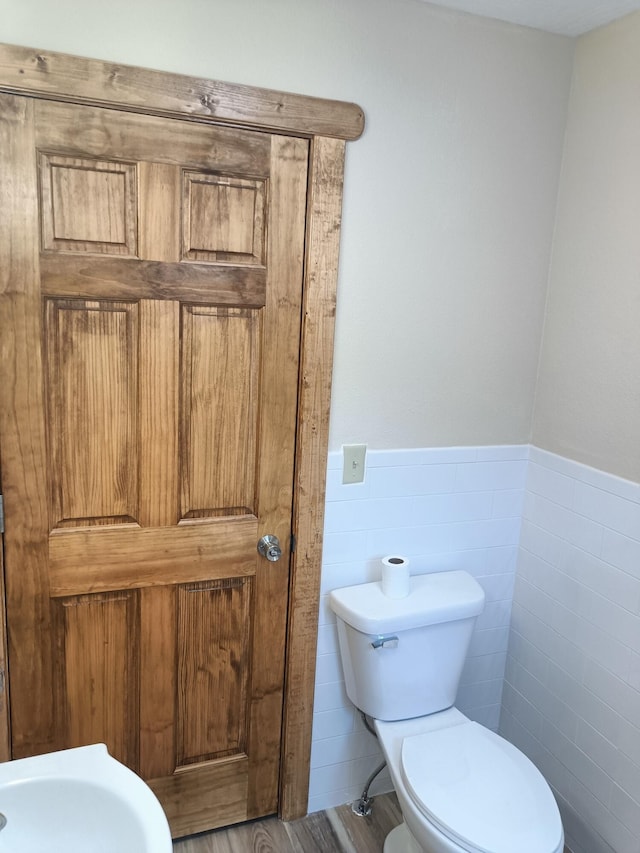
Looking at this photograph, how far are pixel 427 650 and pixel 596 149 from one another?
1468mm

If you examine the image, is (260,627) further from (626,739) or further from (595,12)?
(595,12)

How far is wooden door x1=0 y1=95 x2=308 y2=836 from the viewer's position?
1.51m

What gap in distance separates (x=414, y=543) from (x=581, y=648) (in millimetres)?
556

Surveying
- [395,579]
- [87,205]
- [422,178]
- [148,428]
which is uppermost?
[422,178]

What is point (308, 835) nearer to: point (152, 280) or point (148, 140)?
point (152, 280)

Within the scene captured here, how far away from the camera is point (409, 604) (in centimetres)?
181

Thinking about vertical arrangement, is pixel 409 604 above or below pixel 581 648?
above

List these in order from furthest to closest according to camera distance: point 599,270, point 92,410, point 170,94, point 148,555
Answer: point 599,270 < point 148,555 < point 92,410 < point 170,94

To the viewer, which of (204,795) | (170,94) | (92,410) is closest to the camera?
(170,94)

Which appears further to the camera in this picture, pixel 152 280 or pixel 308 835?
pixel 308 835

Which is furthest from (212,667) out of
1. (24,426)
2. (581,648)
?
(581,648)

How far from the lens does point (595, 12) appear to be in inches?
67.0

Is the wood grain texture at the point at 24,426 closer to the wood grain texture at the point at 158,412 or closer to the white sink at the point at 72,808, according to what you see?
the wood grain texture at the point at 158,412

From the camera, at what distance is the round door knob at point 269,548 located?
1.81 m
